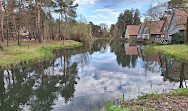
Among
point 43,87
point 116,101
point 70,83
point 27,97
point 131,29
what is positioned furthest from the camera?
point 131,29

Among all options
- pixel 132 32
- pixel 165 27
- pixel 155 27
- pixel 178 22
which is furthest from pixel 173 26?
pixel 132 32

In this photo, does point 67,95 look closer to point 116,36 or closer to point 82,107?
point 82,107

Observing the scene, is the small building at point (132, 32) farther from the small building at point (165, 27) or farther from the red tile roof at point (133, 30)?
the small building at point (165, 27)

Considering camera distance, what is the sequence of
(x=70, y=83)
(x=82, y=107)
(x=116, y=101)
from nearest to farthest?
(x=82, y=107) → (x=116, y=101) → (x=70, y=83)

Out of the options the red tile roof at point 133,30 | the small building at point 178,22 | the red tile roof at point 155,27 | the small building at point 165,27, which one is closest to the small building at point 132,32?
the red tile roof at point 133,30

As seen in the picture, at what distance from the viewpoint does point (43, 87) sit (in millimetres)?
8695

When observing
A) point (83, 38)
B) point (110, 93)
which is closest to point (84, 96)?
point (110, 93)

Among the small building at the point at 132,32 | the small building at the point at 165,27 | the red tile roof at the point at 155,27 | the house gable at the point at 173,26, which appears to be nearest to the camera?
the house gable at the point at 173,26

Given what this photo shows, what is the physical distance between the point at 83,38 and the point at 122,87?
1622 inches

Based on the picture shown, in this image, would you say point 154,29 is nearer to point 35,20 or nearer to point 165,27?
point 165,27

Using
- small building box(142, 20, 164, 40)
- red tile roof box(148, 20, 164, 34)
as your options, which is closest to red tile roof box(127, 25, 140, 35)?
small building box(142, 20, 164, 40)

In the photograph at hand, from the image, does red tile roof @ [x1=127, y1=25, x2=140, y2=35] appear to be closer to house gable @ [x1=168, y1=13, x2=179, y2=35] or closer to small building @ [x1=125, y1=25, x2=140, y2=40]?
small building @ [x1=125, y1=25, x2=140, y2=40]

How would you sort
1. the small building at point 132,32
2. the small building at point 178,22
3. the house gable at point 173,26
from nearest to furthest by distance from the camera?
1. the small building at point 178,22
2. the house gable at point 173,26
3. the small building at point 132,32

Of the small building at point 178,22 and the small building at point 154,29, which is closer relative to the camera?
the small building at point 178,22
